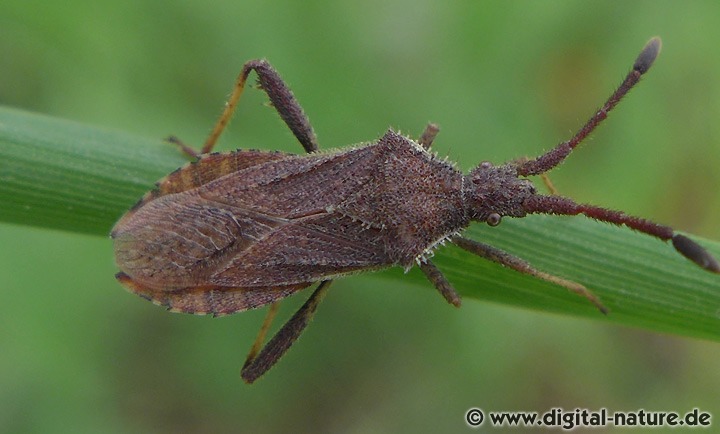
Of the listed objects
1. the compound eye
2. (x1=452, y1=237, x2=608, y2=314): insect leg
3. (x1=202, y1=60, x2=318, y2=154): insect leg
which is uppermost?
(x1=202, y1=60, x2=318, y2=154): insect leg

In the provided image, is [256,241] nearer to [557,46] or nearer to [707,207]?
[557,46]

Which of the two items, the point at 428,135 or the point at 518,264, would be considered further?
the point at 428,135

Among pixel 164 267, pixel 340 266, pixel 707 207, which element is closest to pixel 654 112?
pixel 707 207

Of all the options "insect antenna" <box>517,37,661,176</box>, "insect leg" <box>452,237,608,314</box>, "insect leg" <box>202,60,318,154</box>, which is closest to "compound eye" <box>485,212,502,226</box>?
"insect leg" <box>452,237,608,314</box>

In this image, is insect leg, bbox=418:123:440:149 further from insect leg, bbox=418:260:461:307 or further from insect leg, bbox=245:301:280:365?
insect leg, bbox=245:301:280:365

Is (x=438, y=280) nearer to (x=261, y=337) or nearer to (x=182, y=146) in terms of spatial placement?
(x=261, y=337)

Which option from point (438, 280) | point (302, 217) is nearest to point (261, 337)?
point (302, 217)

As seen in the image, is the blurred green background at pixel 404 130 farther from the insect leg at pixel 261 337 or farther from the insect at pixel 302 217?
the insect at pixel 302 217
